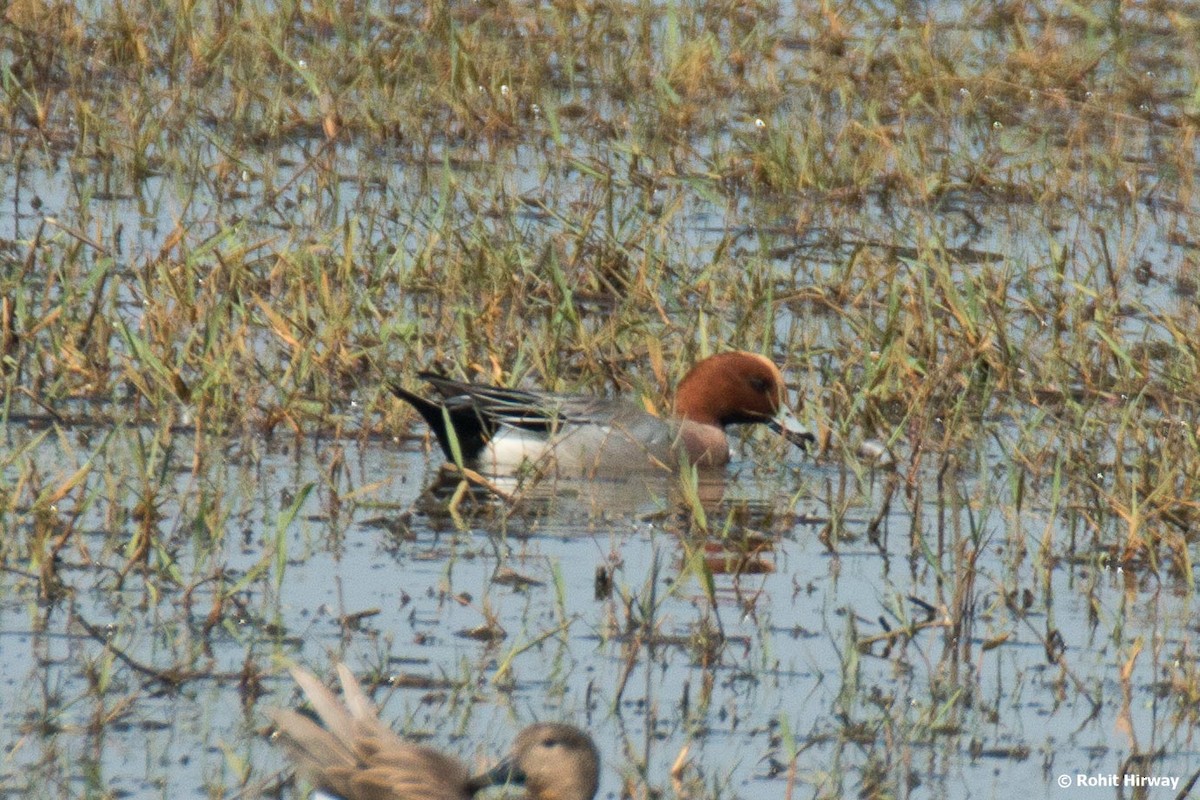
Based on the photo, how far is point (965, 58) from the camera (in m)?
12.2

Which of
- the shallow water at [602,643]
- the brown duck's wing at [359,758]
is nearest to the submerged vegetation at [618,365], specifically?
the shallow water at [602,643]

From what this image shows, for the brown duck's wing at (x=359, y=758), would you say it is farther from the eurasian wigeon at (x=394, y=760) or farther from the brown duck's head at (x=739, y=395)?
the brown duck's head at (x=739, y=395)

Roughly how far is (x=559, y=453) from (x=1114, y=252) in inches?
107

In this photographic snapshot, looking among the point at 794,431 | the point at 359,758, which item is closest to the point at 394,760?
the point at 359,758

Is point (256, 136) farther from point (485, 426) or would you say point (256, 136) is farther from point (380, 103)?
point (485, 426)

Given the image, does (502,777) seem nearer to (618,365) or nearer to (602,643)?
(602,643)

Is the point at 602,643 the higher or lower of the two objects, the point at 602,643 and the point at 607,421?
the lower

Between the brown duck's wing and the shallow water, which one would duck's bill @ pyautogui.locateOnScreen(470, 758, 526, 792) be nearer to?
the brown duck's wing

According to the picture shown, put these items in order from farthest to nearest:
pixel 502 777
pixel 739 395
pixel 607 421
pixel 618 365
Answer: pixel 618 365, pixel 739 395, pixel 607 421, pixel 502 777

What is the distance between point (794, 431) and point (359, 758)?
393cm

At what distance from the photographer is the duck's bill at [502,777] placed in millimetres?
3947

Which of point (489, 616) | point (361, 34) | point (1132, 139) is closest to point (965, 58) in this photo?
point (1132, 139)

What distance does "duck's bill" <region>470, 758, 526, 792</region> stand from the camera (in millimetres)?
3947

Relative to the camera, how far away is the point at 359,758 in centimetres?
385
